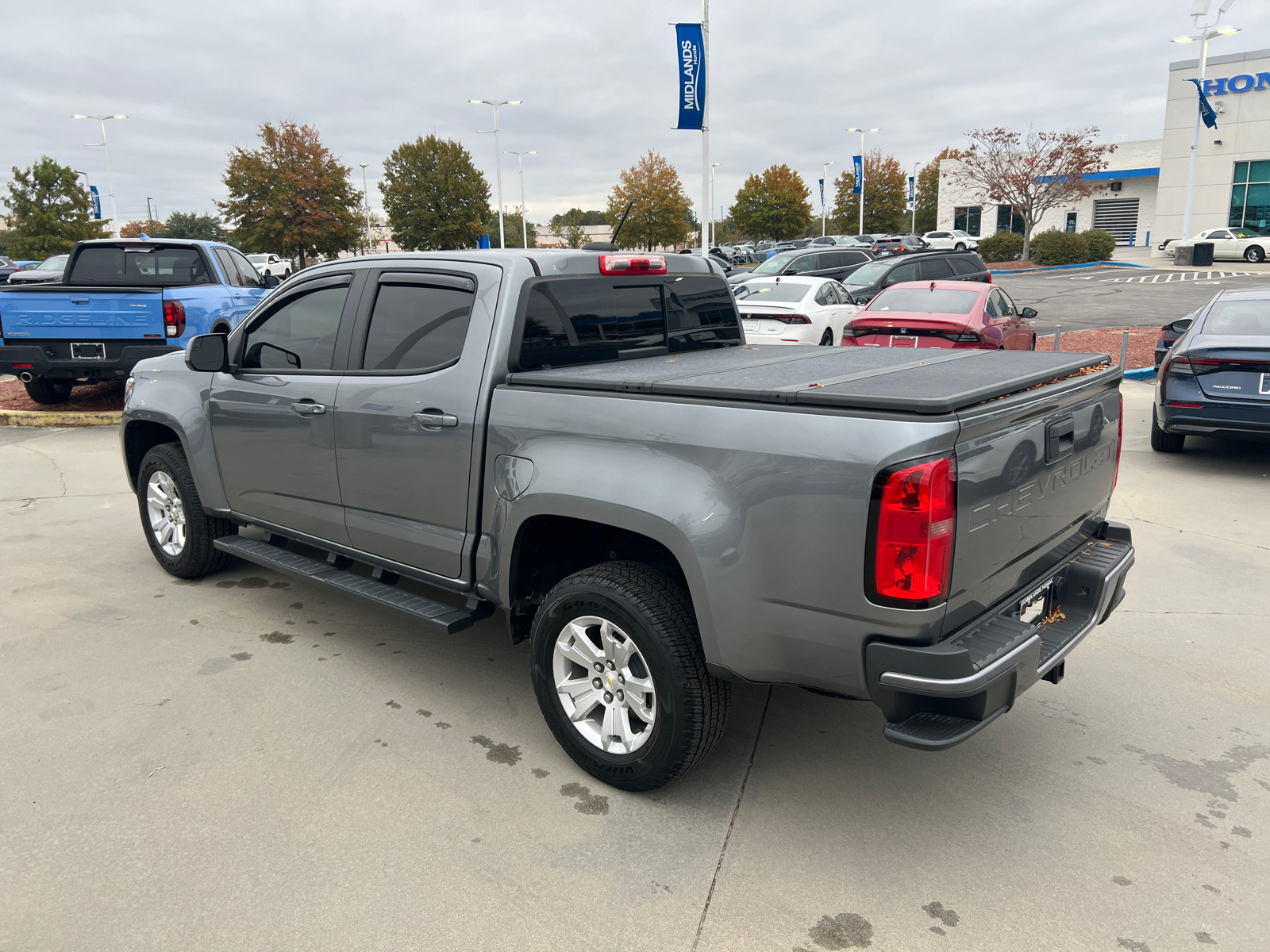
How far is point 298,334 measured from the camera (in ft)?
15.1

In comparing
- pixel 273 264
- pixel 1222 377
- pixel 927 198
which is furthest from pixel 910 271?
pixel 927 198

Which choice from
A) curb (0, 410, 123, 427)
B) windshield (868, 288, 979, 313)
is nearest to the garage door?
windshield (868, 288, 979, 313)

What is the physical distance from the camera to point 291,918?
106 inches

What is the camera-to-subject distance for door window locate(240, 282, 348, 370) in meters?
4.40

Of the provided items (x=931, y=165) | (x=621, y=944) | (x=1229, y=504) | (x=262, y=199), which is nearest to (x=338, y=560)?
(x=621, y=944)

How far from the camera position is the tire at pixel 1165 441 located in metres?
8.43

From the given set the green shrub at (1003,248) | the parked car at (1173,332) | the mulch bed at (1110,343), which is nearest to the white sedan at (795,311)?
the mulch bed at (1110,343)

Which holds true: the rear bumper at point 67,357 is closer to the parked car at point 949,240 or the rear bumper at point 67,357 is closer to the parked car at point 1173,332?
the parked car at point 1173,332

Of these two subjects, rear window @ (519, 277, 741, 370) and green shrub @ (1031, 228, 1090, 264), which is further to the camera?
green shrub @ (1031, 228, 1090, 264)

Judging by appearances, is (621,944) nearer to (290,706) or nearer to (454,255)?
(290,706)

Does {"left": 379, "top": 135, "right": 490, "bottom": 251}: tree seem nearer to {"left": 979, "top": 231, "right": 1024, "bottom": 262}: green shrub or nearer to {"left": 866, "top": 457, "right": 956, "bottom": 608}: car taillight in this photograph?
{"left": 979, "top": 231, "right": 1024, "bottom": 262}: green shrub

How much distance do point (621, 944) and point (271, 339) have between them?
351 centimetres

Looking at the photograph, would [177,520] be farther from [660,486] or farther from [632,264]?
[660,486]

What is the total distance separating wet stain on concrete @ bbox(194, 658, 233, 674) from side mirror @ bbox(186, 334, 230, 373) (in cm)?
149
